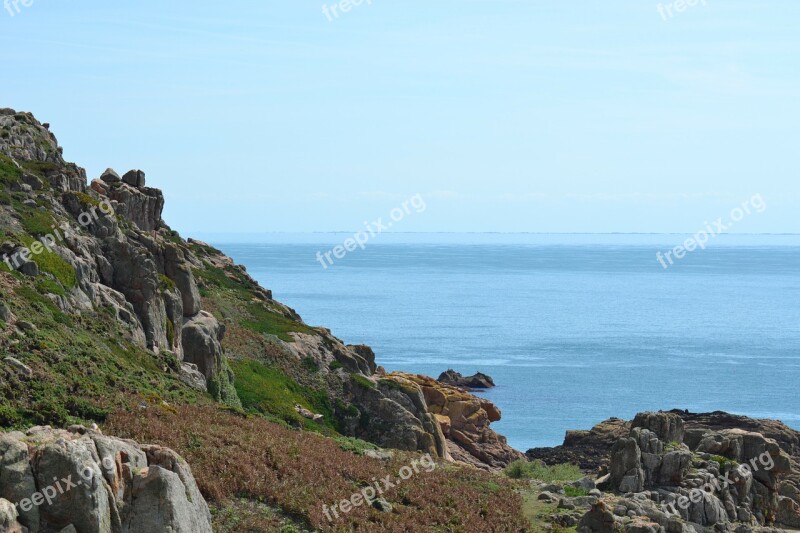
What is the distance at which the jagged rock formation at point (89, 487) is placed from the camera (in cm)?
2100

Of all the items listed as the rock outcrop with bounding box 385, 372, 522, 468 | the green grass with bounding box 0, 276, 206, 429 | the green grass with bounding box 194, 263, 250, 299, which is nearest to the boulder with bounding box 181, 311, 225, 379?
the green grass with bounding box 0, 276, 206, 429

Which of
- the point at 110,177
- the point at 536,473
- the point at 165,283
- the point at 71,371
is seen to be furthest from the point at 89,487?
the point at 110,177

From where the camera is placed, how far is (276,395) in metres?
57.6

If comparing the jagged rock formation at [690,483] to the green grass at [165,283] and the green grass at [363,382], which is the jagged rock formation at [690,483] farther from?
the green grass at [165,283]

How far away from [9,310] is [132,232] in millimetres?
20647

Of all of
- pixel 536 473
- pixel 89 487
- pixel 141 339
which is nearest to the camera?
pixel 89 487

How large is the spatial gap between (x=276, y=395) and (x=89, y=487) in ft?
119

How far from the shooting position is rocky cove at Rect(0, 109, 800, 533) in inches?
903

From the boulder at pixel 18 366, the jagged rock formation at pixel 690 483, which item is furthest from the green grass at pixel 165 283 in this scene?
the jagged rock formation at pixel 690 483

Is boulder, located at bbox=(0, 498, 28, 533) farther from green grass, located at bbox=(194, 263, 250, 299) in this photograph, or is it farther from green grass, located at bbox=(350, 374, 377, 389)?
green grass, located at bbox=(194, 263, 250, 299)

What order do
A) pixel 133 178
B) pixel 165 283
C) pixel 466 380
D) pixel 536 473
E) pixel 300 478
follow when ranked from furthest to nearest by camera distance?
pixel 466 380
pixel 133 178
pixel 165 283
pixel 536 473
pixel 300 478

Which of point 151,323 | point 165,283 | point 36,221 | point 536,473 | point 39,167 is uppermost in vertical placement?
point 39,167

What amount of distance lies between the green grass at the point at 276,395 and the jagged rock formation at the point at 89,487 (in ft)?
94.9

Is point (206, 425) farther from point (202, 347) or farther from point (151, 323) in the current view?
point (202, 347)
